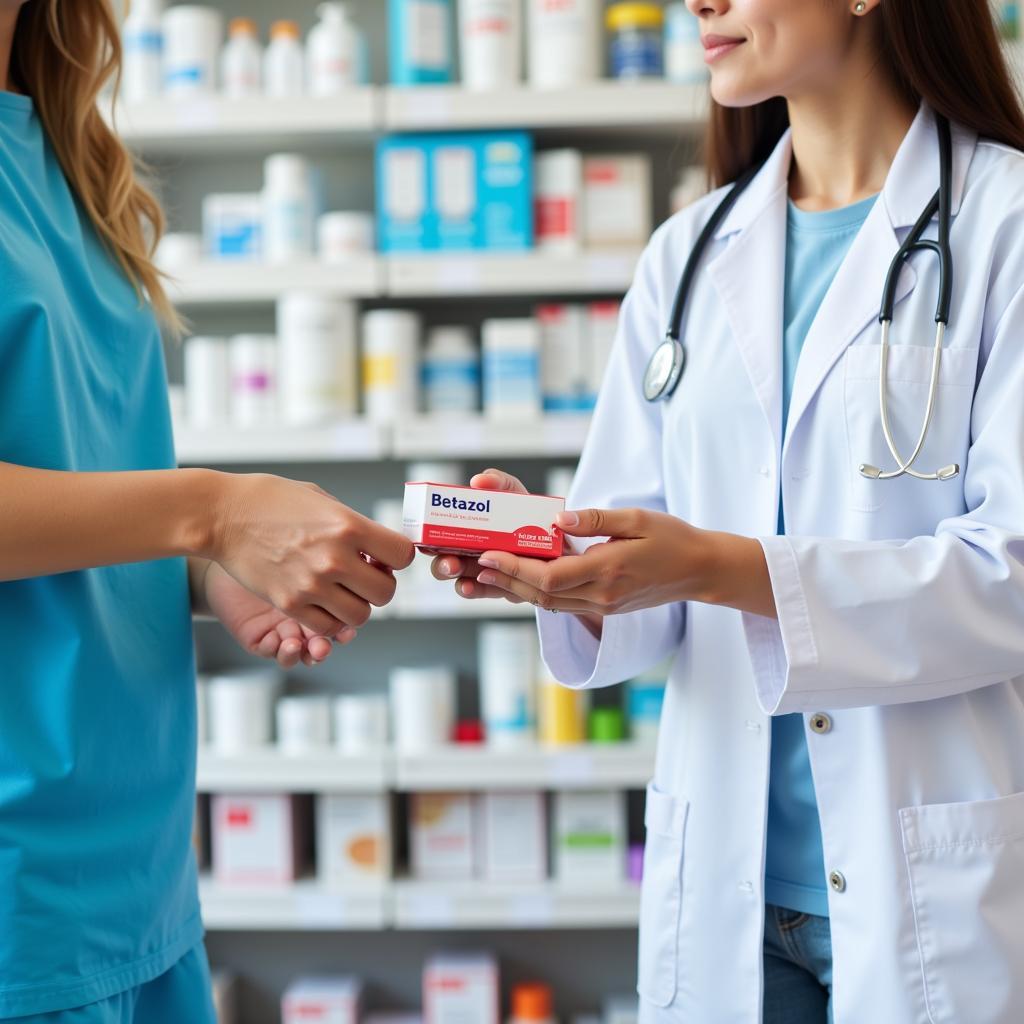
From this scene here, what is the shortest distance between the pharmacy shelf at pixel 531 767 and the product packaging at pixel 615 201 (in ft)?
3.31

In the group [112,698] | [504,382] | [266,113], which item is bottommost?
[112,698]

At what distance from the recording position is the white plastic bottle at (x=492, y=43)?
218 centimetres

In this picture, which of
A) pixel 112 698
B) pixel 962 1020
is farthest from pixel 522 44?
pixel 962 1020

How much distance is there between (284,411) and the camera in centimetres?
225

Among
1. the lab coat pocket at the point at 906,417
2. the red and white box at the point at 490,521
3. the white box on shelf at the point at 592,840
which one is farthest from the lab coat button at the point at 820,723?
the white box on shelf at the point at 592,840

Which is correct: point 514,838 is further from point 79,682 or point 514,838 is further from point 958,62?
point 958,62

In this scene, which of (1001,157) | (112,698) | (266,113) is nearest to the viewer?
(112,698)

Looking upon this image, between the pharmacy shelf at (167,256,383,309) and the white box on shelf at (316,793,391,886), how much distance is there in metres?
1.02

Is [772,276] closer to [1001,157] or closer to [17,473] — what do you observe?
[1001,157]

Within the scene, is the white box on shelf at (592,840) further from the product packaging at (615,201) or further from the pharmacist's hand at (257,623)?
the pharmacist's hand at (257,623)

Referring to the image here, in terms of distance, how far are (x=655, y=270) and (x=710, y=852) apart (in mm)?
673

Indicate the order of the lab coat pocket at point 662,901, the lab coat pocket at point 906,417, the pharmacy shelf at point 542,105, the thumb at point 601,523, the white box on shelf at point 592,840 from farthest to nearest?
the white box on shelf at point 592,840, the pharmacy shelf at point 542,105, the lab coat pocket at point 662,901, the lab coat pocket at point 906,417, the thumb at point 601,523

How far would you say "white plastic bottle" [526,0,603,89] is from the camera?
2176 millimetres

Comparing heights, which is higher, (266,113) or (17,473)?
(266,113)
